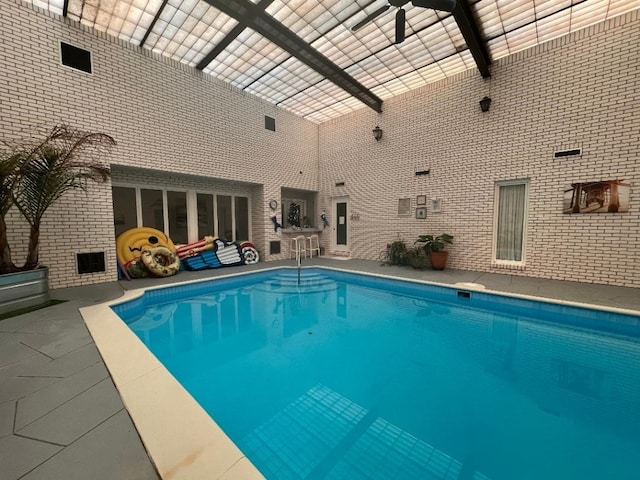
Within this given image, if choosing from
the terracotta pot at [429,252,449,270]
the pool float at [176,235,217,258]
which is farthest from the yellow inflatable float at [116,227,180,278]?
the terracotta pot at [429,252,449,270]

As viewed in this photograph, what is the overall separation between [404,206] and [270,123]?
4.62 metres

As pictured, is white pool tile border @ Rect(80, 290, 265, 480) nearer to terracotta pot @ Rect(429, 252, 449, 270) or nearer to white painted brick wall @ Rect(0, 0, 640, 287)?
white painted brick wall @ Rect(0, 0, 640, 287)

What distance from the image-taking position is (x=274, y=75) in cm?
627

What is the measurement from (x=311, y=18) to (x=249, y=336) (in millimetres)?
5149

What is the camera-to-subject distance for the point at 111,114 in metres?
4.98

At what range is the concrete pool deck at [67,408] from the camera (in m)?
1.19

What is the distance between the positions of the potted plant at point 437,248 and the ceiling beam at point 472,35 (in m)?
3.63

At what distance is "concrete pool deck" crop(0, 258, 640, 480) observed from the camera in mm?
1188

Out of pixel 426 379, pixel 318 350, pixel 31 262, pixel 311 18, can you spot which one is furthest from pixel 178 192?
pixel 426 379

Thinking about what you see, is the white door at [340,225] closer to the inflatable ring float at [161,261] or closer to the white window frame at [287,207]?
the white window frame at [287,207]

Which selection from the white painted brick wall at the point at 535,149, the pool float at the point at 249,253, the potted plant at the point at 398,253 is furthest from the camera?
the pool float at the point at 249,253

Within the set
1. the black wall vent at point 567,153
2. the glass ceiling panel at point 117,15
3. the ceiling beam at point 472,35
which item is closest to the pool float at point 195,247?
the glass ceiling panel at point 117,15

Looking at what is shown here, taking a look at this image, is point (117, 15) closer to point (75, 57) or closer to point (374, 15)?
point (75, 57)

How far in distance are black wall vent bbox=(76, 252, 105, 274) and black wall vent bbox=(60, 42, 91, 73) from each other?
10.9 feet
